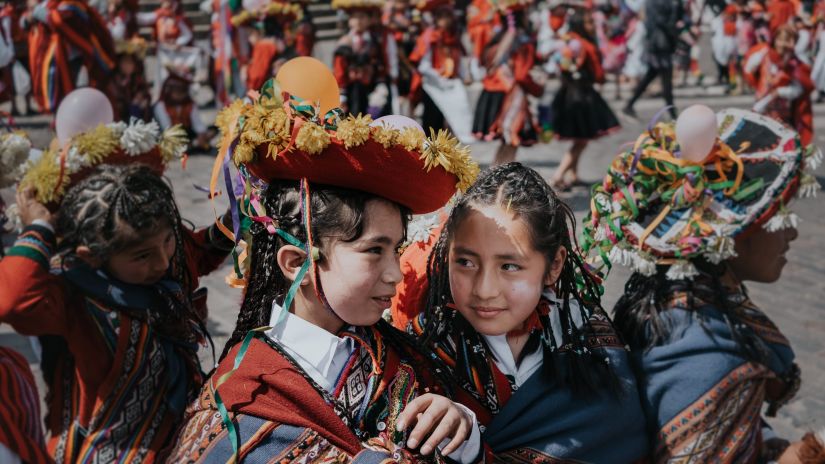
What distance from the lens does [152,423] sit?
301 cm

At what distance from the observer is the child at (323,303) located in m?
1.90

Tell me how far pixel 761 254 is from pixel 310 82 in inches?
67.4

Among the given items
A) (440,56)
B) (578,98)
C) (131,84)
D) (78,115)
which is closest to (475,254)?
(78,115)

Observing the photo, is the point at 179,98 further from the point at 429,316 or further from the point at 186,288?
the point at 429,316

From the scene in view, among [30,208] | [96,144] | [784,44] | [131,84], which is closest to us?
[30,208]

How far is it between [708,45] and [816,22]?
222 inches

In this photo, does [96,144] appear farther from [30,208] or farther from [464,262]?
[464,262]

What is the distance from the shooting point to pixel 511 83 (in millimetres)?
9188

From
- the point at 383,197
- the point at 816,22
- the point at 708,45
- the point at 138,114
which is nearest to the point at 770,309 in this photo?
the point at 383,197

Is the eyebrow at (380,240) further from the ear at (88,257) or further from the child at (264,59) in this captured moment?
the child at (264,59)

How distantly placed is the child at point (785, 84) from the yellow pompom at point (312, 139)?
827 cm

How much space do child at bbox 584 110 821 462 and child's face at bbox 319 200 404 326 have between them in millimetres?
1057

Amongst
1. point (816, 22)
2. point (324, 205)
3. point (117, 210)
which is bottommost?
point (816, 22)

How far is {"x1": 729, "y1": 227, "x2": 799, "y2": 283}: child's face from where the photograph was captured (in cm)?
295
